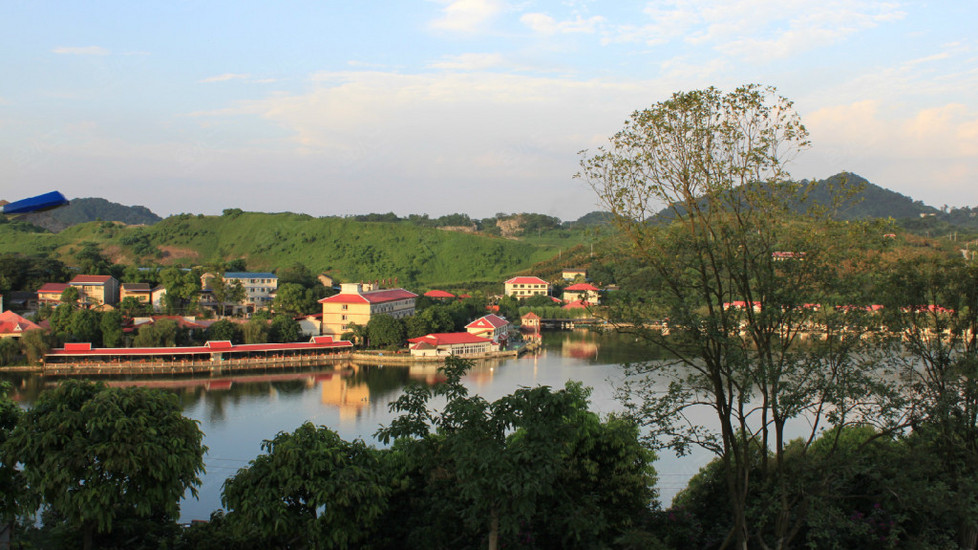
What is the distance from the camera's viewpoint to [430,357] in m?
12.6

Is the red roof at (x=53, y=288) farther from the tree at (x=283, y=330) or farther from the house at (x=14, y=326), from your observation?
the tree at (x=283, y=330)

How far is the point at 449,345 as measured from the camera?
42.2ft

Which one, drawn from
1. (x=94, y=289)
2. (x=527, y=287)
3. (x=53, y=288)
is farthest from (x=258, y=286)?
(x=527, y=287)

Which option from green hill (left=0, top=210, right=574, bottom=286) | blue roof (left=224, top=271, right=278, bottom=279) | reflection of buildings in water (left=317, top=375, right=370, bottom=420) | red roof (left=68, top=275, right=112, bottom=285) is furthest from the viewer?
green hill (left=0, top=210, right=574, bottom=286)

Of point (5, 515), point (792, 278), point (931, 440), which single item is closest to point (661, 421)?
point (792, 278)

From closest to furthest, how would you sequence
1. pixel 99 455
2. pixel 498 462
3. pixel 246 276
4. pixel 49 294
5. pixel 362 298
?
pixel 498 462 < pixel 99 455 < pixel 362 298 < pixel 49 294 < pixel 246 276

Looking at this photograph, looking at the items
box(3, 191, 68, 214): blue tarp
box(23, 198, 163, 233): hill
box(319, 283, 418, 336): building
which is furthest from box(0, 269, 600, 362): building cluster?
box(23, 198, 163, 233): hill

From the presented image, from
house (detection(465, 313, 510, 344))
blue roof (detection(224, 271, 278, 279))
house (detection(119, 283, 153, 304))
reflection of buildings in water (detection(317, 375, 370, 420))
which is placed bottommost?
reflection of buildings in water (detection(317, 375, 370, 420))

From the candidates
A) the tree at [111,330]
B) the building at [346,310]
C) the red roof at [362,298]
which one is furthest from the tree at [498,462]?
the red roof at [362,298]

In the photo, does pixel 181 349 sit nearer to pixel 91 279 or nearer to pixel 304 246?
pixel 91 279

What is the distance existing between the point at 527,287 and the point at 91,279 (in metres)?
11.4

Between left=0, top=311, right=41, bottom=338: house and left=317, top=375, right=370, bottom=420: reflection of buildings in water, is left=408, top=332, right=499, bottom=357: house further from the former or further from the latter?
left=0, top=311, right=41, bottom=338: house

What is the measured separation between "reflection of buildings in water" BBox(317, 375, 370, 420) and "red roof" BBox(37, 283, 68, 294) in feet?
24.9

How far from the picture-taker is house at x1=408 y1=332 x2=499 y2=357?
12.7 metres
